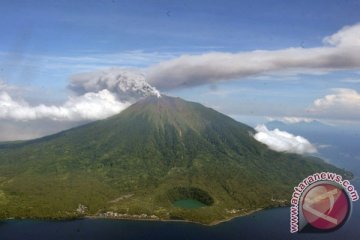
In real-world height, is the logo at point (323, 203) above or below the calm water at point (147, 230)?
above

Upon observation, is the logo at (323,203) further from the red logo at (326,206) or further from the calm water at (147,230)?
the calm water at (147,230)

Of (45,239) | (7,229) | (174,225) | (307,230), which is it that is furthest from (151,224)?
(307,230)

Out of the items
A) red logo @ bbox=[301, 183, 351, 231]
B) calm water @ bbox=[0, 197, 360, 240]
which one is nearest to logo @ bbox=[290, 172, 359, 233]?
red logo @ bbox=[301, 183, 351, 231]

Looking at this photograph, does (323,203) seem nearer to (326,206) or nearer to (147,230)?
(326,206)

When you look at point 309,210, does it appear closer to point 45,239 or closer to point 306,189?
point 306,189

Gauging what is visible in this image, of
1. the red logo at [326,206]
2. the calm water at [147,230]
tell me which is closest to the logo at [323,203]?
the red logo at [326,206]

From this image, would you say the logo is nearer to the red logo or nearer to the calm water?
the red logo

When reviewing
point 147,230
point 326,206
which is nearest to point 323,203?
point 326,206

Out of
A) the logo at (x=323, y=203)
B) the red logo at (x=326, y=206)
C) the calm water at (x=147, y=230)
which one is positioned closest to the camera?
the logo at (x=323, y=203)
